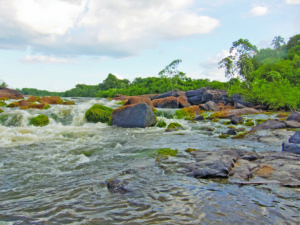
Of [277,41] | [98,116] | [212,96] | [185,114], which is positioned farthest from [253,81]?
[277,41]

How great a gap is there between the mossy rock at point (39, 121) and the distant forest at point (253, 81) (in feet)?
64.6

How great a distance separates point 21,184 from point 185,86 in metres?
54.5

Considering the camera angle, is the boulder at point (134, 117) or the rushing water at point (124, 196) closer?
the rushing water at point (124, 196)

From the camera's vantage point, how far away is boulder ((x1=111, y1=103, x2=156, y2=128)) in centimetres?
1322

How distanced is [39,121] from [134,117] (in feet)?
18.0

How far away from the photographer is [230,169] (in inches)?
187

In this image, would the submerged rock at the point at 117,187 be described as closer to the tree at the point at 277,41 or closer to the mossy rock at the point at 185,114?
the mossy rock at the point at 185,114

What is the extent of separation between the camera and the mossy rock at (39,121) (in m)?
12.6

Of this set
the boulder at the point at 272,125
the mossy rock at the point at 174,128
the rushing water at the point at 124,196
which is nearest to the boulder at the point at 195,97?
the mossy rock at the point at 174,128

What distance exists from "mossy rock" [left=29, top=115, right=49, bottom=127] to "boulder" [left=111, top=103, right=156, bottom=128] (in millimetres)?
3912

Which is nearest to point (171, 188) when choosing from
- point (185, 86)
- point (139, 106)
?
point (139, 106)

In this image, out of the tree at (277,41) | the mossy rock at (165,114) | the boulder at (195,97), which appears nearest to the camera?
the mossy rock at (165,114)

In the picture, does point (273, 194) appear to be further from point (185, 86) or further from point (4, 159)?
point (185, 86)

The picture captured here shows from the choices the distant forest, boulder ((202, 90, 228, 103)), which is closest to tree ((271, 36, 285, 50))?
the distant forest
